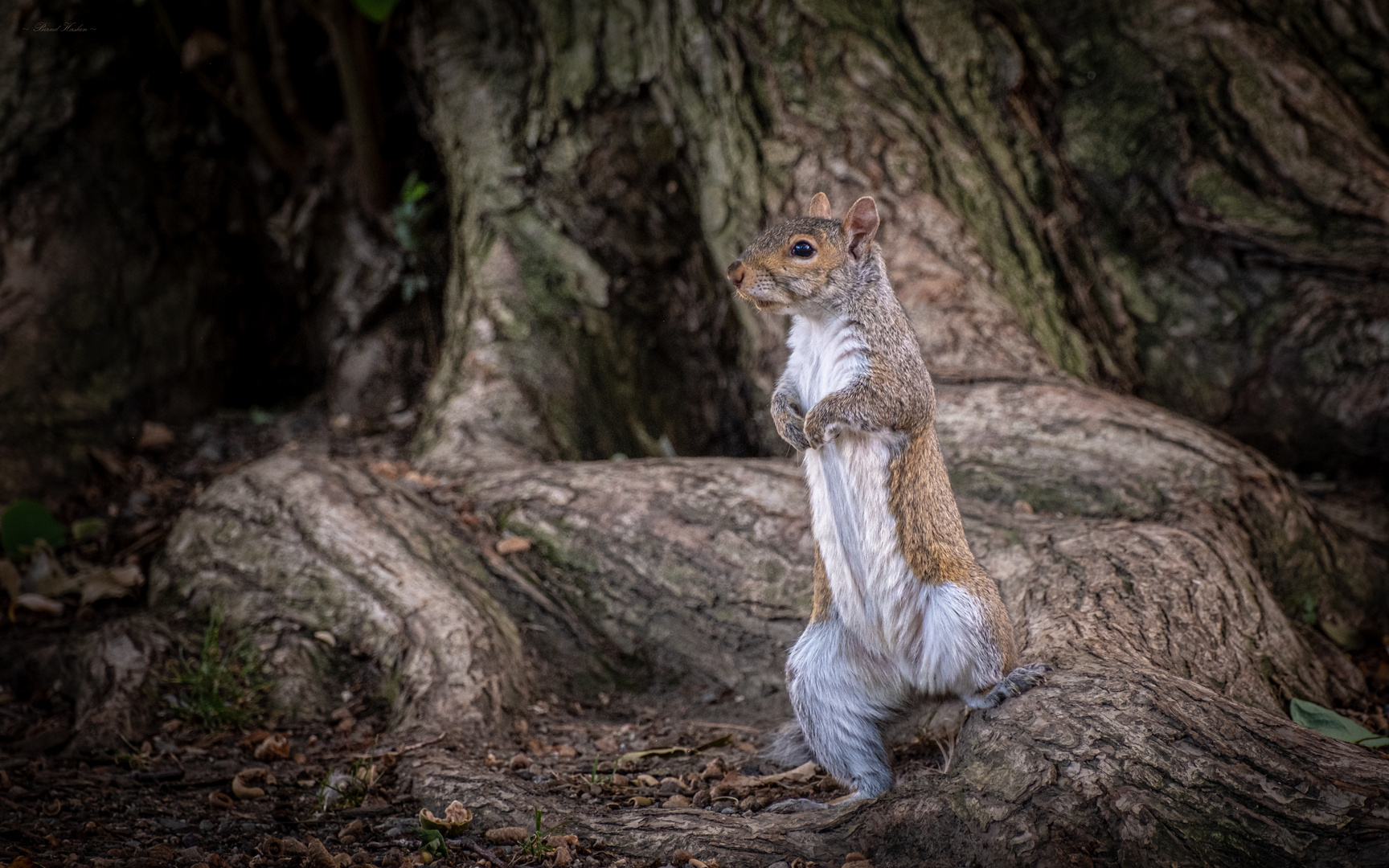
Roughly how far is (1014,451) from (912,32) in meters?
2.53

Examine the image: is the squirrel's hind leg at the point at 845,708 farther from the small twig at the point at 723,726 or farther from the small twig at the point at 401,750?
the small twig at the point at 401,750

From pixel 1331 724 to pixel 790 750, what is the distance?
1.45m

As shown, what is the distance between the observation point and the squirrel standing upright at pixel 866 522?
2.56m

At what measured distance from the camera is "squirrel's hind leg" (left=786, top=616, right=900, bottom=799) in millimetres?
2697

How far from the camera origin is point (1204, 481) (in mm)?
3549

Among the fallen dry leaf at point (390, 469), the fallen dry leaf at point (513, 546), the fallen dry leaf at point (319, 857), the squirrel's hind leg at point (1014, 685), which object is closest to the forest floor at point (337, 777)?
the fallen dry leaf at point (319, 857)

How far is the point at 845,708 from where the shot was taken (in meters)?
2.72

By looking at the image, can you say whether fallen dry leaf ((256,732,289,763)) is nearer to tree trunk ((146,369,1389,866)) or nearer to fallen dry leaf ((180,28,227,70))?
tree trunk ((146,369,1389,866))

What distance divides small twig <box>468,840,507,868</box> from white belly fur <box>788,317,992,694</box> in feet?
3.36

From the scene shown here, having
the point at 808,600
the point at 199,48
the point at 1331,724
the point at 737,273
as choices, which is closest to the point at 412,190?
the point at 199,48

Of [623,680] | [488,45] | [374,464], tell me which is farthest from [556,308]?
[623,680]

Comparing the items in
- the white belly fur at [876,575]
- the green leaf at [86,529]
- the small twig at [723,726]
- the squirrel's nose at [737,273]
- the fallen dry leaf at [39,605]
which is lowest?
the small twig at [723,726]

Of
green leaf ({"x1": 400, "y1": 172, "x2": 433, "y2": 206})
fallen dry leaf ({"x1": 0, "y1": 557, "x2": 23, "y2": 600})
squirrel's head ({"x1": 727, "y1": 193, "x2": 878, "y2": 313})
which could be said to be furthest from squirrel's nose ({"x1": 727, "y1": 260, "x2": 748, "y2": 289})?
green leaf ({"x1": 400, "y1": 172, "x2": 433, "y2": 206})

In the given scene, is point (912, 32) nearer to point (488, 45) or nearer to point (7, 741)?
point (488, 45)
